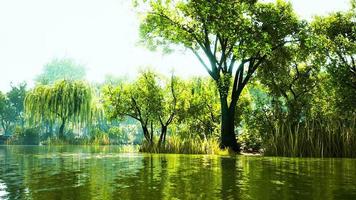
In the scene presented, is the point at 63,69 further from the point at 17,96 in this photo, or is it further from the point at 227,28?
the point at 227,28

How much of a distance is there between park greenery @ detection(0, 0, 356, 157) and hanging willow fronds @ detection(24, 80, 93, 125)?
16.5 metres

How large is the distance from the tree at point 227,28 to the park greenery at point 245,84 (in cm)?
6

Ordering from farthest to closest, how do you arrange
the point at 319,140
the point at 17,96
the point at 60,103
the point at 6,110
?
the point at 17,96, the point at 6,110, the point at 60,103, the point at 319,140

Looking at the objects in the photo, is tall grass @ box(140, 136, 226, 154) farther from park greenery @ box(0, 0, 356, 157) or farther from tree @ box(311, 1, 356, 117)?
tree @ box(311, 1, 356, 117)

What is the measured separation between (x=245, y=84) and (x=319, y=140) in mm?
8787

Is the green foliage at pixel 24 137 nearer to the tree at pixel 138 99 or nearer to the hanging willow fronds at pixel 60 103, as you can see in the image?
the hanging willow fronds at pixel 60 103

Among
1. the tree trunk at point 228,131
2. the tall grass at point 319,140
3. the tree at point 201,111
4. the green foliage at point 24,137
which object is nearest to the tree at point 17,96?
the green foliage at point 24,137

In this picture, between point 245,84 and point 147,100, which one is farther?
point 147,100

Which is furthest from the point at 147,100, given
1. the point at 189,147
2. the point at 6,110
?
the point at 6,110

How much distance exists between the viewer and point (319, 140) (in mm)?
16344

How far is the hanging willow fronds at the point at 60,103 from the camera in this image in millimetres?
43344

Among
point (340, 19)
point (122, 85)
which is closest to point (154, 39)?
point (122, 85)

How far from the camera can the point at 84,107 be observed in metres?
43.8

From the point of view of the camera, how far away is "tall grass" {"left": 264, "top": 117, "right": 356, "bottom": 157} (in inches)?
626
